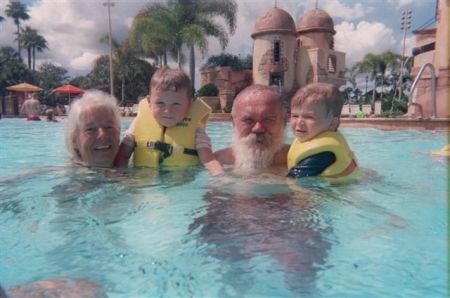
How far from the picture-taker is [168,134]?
4.09 meters

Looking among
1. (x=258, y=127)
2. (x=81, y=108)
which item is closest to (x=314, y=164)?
(x=258, y=127)

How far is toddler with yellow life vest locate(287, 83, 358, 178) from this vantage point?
3.16m

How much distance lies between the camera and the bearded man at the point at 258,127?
11.8ft

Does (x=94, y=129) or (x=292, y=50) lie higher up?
(x=292, y=50)

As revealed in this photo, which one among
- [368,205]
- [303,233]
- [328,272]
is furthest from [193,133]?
[328,272]

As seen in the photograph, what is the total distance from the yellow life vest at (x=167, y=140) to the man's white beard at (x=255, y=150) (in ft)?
1.87

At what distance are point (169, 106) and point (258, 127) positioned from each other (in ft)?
3.20

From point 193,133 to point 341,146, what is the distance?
1.56m

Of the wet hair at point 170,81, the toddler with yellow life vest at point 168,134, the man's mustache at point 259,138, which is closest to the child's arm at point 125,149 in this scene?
the toddler with yellow life vest at point 168,134

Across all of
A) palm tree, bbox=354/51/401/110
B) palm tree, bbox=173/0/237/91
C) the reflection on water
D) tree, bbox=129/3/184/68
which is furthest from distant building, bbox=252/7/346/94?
the reflection on water

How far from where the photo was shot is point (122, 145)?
14.2 ft

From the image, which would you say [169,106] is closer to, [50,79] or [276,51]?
[276,51]

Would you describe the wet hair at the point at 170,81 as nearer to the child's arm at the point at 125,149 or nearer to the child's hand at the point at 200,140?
the child's hand at the point at 200,140

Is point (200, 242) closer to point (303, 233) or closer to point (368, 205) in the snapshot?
point (303, 233)
